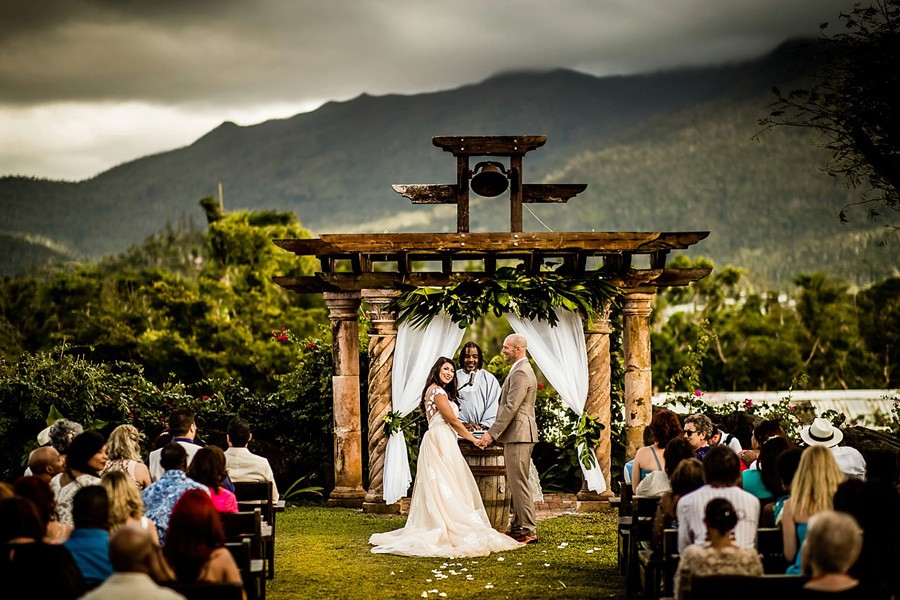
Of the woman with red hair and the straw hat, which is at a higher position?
the straw hat

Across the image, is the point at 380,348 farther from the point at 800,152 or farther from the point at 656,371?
the point at 800,152

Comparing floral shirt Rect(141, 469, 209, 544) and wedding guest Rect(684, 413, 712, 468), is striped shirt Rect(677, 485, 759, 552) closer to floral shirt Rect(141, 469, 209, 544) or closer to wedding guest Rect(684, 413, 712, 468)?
wedding guest Rect(684, 413, 712, 468)

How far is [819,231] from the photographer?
114312 millimetres

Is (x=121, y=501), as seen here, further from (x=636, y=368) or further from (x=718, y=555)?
(x=636, y=368)

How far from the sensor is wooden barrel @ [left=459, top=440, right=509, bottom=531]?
38.1 feet

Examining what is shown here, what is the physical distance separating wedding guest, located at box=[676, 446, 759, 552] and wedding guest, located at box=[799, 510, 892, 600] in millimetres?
1405

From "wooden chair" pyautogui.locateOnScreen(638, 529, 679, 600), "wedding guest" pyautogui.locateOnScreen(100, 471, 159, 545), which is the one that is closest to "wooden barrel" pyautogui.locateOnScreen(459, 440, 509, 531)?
"wooden chair" pyautogui.locateOnScreen(638, 529, 679, 600)

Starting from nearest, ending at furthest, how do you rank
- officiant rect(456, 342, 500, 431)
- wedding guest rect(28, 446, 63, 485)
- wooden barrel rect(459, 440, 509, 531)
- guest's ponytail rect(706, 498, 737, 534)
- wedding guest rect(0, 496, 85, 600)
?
wedding guest rect(0, 496, 85, 600), guest's ponytail rect(706, 498, 737, 534), wedding guest rect(28, 446, 63, 485), wooden barrel rect(459, 440, 509, 531), officiant rect(456, 342, 500, 431)

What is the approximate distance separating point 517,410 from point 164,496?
4.49m

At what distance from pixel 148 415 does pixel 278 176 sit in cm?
18763

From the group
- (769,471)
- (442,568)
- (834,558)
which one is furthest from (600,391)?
(834,558)

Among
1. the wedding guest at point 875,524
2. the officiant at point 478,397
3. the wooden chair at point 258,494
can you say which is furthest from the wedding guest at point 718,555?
the officiant at point 478,397

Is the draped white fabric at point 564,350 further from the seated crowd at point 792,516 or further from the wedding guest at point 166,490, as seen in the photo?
the wedding guest at point 166,490

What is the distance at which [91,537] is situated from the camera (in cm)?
615
